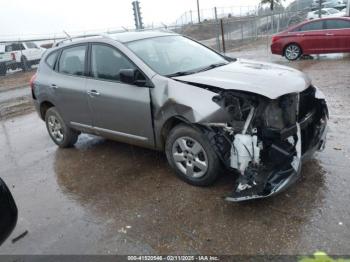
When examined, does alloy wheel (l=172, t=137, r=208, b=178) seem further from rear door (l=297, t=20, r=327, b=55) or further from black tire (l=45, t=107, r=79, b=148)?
rear door (l=297, t=20, r=327, b=55)

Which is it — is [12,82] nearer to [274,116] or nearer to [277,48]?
[277,48]

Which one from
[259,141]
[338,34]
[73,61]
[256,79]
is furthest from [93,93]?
[338,34]

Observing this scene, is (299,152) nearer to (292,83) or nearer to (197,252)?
(292,83)

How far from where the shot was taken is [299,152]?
379 centimetres

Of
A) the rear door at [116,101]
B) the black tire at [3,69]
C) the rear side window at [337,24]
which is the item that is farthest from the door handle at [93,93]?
the black tire at [3,69]

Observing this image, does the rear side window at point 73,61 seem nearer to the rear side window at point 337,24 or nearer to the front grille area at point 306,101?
the front grille area at point 306,101

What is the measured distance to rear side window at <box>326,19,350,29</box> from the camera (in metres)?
13.5

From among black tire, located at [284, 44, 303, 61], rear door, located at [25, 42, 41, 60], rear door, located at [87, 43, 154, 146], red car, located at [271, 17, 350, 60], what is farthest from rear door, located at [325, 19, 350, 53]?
rear door, located at [25, 42, 41, 60]

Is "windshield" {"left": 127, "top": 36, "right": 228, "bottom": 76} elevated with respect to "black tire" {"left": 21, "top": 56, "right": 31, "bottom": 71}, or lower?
elevated

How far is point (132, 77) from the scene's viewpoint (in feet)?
15.1

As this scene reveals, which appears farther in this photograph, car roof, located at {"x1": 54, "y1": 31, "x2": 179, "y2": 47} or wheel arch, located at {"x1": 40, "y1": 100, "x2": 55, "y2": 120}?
wheel arch, located at {"x1": 40, "y1": 100, "x2": 55, "y2": 120}

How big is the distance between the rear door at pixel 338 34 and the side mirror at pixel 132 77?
36.7 feet

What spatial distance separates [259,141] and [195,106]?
0.76 metres

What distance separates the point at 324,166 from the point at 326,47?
1060cm
